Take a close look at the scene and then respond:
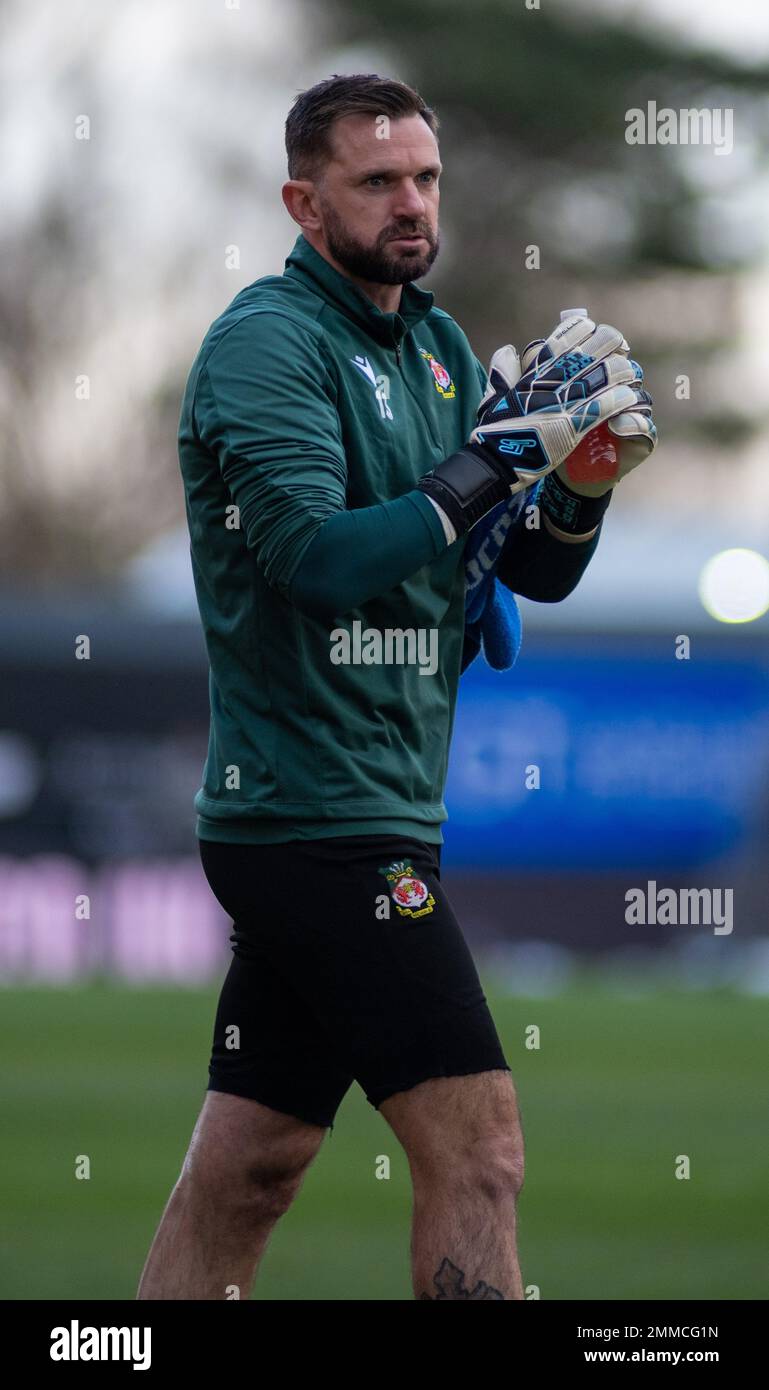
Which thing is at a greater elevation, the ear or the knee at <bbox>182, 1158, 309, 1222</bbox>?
the ear

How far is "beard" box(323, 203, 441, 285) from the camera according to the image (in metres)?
4.27

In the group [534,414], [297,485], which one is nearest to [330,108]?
[534,414]

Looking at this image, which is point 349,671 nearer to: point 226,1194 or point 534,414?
point 534,414

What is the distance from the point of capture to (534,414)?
4.14 meters

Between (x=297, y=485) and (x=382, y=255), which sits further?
(x=382, y=255)

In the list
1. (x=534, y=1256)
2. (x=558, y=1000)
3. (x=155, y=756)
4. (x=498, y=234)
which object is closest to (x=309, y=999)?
(x=534, y=1256)

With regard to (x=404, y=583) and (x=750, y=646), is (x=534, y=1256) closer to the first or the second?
(x=404, y=583)

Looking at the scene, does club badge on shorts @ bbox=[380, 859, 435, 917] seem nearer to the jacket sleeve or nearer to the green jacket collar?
the jacket sleeve

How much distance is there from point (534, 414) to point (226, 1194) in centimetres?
158

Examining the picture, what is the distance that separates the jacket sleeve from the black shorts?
481 millimetres

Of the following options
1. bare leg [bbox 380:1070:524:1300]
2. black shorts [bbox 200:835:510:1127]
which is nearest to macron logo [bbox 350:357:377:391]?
black shorts [bbox 200:835:510:1127]
